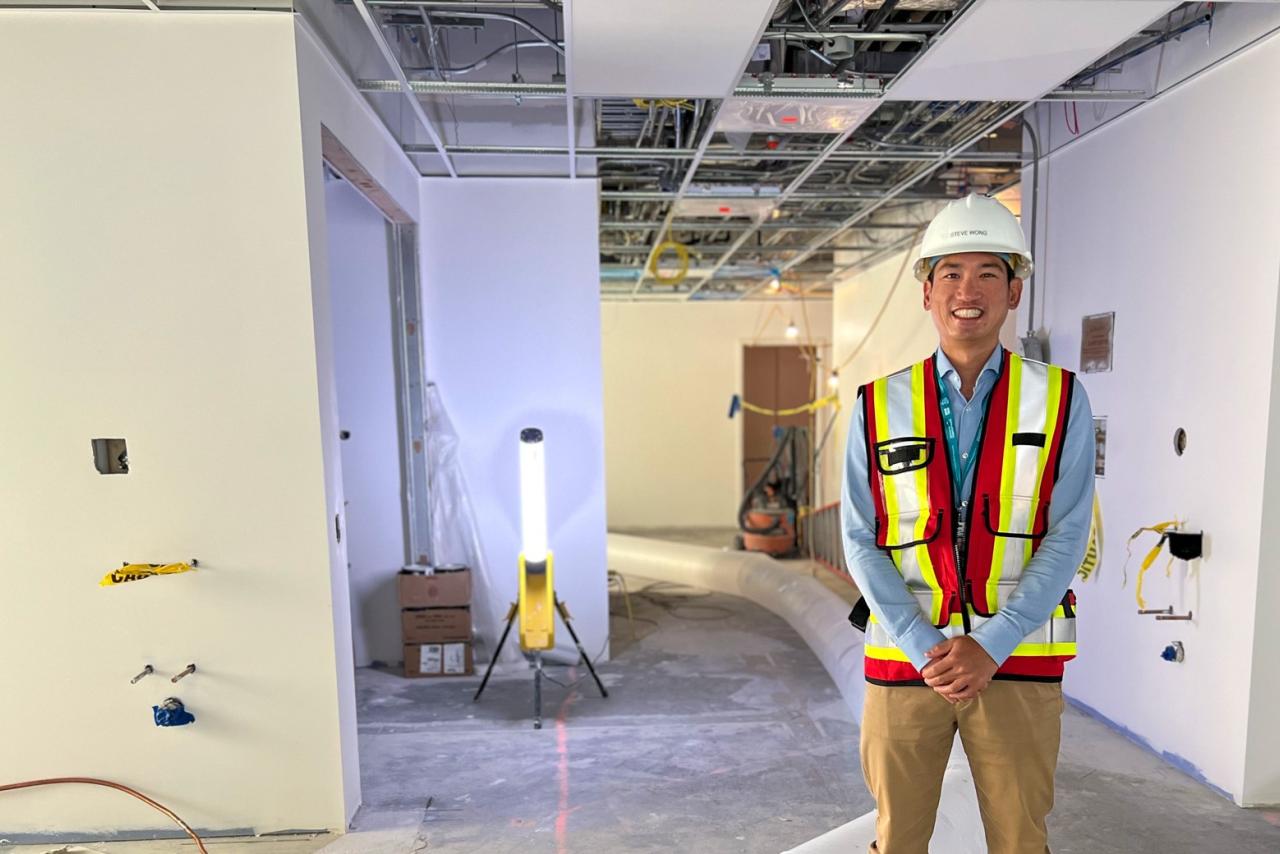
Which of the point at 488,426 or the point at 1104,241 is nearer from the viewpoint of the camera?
the point at 1104,241

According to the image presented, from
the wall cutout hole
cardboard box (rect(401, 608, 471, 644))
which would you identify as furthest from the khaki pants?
cardboard box (rect(401, 608, 471, 644))

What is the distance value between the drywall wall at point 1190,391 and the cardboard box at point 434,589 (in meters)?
3.04

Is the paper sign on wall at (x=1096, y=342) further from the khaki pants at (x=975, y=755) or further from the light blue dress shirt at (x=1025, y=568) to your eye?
the khaki pants at (x=975, y=755)

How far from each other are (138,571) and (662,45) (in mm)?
2376

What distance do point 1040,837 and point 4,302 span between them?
3.11m

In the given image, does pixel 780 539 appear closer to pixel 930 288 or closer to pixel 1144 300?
pixel 1144 300

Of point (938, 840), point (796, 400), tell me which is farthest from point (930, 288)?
point (796, 400)

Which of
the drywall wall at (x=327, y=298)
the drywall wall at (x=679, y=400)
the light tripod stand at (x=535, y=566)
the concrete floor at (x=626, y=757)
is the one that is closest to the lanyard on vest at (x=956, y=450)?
the concrete floor at (x=626, y=757)

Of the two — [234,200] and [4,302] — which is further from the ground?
[234,200]

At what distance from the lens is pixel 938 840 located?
192 centimetres

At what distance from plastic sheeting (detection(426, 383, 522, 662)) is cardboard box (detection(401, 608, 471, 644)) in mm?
150

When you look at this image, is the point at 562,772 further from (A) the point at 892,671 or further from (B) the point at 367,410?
(B) the point at 367,410

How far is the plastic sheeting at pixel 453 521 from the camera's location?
4.13m

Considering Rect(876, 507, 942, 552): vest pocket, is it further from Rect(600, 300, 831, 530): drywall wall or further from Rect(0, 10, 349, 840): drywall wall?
Rect(600, 300, 831, 530): drywall wall
